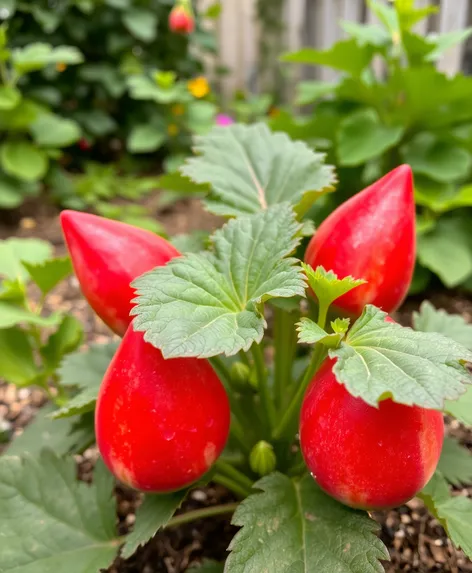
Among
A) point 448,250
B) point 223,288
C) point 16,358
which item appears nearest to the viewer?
point 223,288

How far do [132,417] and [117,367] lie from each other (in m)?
0.05

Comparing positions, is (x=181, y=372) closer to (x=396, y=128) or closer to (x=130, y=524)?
(x=130, y=524)

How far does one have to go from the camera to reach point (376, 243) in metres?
0.64

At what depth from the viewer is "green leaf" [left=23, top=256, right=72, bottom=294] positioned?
910 millimetres

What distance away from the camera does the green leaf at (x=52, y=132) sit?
212 centimetres

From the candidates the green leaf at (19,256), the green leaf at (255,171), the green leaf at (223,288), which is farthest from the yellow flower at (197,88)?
the green leaf at (223,288)

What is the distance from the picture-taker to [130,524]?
90cm

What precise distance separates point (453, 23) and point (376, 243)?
211cm

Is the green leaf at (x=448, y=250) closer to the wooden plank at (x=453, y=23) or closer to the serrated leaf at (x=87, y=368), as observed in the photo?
the serrated leaf at (x=87, y=368)

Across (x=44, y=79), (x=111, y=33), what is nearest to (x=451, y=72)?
(x=111, y=33)

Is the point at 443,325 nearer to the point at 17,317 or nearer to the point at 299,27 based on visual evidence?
the point at 17,317

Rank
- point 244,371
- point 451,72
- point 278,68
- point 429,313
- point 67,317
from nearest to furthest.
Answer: point 244,371 → point 429,313 → point 67,317 → point 451,72 → point 278,68

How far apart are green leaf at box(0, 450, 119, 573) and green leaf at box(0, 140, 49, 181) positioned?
1447mm

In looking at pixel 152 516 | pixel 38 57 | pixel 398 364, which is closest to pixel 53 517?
pixel 152 516
